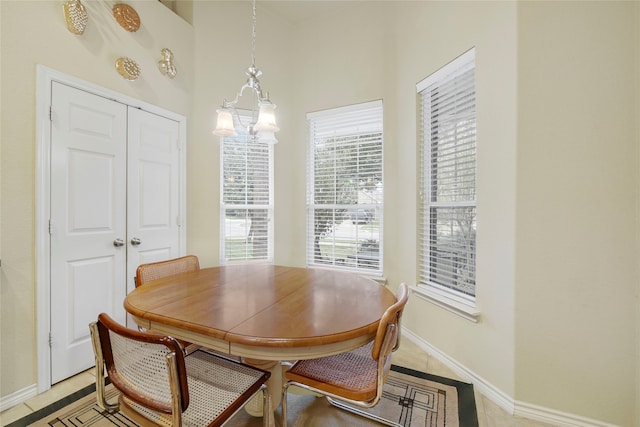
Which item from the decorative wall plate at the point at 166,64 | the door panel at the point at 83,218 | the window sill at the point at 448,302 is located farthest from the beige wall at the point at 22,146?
the window sill at the point at 448,302

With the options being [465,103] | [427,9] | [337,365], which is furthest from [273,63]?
[337,365]

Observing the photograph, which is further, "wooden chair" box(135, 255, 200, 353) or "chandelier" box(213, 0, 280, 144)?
"wooden chair" box(135, 255, 200, 353)

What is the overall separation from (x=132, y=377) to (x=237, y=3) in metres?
3.57

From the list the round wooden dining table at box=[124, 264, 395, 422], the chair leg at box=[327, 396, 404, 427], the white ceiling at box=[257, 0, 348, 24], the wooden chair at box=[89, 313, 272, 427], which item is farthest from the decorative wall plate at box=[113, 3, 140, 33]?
the chair leg at box=[327, 396, 404, 427]

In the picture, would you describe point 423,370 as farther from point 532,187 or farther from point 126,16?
point 126,16

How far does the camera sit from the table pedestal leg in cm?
153

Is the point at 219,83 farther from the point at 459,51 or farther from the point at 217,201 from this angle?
the point at 459,51

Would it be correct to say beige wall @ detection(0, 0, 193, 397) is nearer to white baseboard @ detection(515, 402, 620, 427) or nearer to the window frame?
the window frame

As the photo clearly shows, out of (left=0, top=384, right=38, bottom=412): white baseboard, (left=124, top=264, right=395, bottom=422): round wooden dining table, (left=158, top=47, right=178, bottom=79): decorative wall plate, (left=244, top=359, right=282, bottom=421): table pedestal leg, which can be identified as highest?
(left=158, top=47, right=178, bottom=79): decorative wall plate

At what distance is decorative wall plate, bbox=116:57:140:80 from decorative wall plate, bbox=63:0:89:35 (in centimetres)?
29

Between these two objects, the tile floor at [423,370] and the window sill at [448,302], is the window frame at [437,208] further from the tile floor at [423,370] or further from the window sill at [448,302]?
the tile floor at [423,370]

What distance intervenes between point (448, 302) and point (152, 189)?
272 centimetres

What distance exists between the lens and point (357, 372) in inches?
52.9

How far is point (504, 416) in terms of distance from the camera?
1.69 meters
